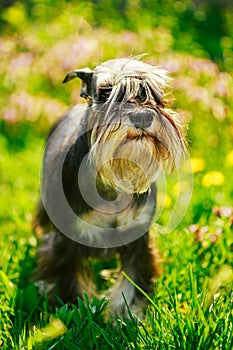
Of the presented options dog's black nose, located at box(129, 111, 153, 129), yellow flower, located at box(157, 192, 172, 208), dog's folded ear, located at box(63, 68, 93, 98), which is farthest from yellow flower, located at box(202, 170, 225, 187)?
dog's black nose, located at box(129, 111, 153, 129)

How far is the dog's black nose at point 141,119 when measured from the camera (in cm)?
261

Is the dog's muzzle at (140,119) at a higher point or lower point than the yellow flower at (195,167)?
higher

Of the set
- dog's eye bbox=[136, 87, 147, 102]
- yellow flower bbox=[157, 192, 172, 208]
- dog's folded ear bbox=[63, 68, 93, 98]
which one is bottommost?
yellow flower bbox=[157, 192, 172, 208]

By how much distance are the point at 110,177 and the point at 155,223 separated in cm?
107

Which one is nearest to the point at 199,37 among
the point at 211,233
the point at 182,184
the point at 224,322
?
the point at 182,184

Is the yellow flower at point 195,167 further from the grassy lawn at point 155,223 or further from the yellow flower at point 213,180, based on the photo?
the yellow flower at point 213,180

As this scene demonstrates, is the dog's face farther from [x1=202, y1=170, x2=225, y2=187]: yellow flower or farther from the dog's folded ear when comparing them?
[x1=202, y1=170, x2=225, y2=187]: yellow flower

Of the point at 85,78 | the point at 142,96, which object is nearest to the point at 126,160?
the point at 142,96

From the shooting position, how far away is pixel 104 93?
2838 mm

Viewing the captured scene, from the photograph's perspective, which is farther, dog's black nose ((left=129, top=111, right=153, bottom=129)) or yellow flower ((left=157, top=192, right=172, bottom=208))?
yellow flower ((left=157, top=192, right=172, bottom=208))

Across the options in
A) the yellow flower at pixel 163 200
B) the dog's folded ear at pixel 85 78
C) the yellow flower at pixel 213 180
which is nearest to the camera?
the dog's folded ear at pixel 85 78

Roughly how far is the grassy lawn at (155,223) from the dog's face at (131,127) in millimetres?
497

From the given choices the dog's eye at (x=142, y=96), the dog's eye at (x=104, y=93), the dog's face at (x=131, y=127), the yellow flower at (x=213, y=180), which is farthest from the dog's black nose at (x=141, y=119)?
the yellow flower at (x=213, y=180)

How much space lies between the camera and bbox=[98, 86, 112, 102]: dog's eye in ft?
9.24
